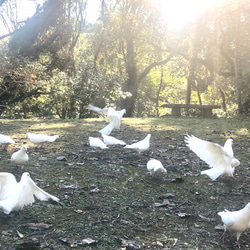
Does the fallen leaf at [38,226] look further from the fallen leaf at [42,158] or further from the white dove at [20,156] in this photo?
the fallen leaf at [42,158]

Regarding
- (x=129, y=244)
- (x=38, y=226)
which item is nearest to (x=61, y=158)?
(x=38, y=226)

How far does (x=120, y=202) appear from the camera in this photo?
332cm

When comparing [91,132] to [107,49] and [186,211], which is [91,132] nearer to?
[186,211]

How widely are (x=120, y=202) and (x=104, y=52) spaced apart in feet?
59.0

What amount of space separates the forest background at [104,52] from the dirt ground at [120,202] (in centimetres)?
721

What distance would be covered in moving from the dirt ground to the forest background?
7.21 m

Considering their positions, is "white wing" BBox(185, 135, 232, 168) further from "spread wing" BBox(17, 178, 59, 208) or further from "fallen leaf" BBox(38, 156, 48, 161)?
"fallen leaf" BBox(38, 156, 48, 161)

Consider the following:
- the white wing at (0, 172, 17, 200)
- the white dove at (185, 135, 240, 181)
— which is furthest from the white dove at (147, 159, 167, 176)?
the white wing at (0, 172, 17, 200)

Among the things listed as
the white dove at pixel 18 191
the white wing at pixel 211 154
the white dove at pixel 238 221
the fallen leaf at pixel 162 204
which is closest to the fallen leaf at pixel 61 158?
the white dove at pixel 18 191

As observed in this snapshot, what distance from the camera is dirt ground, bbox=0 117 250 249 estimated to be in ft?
8.29

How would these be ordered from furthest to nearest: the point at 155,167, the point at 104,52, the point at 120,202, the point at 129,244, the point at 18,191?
the point at 104,52, the point at 155,167, the point at 120,202, the point at 18,191, the point at 129,244

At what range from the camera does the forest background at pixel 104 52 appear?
12.7 m

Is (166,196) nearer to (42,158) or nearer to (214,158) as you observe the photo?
(214,158)

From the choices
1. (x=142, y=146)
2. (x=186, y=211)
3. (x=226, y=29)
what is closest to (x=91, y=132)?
(x=142, y=146)
